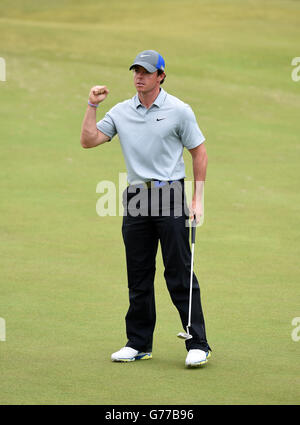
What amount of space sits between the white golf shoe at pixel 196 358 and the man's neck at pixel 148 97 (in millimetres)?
1724

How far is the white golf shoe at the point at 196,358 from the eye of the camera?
6148mm

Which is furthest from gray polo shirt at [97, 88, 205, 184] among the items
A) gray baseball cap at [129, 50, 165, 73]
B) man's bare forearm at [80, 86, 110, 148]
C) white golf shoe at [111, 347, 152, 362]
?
white golf shoe at [111, 347, 152, 362]

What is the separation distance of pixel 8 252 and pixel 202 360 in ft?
13.9

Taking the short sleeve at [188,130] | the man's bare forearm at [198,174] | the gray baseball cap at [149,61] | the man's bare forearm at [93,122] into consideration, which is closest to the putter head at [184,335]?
the man's bare forearm at [198,174]

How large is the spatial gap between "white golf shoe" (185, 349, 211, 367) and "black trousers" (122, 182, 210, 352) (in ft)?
0.17

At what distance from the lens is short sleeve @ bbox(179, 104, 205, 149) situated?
20.0ft

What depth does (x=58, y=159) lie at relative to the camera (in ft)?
50.9

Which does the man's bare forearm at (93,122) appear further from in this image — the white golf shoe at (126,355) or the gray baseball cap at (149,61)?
the white golf shoe at (126,355)

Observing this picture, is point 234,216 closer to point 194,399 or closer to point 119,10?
point 194,399

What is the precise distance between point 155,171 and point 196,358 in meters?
1.31

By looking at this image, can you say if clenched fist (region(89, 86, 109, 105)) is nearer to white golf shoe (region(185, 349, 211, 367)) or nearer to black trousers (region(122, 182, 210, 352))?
black trousers (region(122, 182, 210, 352))

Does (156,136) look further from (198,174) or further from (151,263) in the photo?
(151,263)
